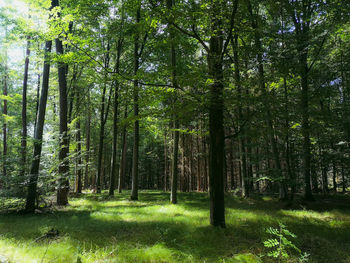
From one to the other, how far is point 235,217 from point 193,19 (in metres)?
6.28

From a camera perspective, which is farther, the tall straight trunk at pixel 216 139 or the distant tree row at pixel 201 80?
the distant tree row at pixel 201 80

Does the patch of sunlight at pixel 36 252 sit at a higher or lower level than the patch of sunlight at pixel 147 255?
higher

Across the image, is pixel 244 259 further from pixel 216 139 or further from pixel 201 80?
pixel 201 80

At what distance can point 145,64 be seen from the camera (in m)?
16.1

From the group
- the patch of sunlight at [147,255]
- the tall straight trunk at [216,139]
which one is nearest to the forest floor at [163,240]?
the patch of sunlight at [147,255]

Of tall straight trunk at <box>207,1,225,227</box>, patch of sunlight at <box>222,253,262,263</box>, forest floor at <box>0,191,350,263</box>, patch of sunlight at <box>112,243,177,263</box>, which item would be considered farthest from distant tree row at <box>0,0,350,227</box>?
patch of sunlight at <box>112,243,177,263</box>

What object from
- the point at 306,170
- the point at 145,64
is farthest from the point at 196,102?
the point at 145,64

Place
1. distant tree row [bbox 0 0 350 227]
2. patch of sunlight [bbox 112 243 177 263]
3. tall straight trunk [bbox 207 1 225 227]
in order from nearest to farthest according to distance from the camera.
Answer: patch of sunlight [bbox 112 243 177 263] < tall straight trunk [bbox 207 1 225 227] < distant tree row [bbox 0 0 350 227]

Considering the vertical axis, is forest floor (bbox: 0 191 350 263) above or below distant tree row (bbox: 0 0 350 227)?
below

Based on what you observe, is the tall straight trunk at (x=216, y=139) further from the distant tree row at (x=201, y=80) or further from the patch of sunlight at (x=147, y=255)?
the patch of sunlight at (x=147, y=255)

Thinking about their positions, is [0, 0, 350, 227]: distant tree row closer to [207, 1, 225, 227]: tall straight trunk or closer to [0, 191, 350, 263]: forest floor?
[207, 1, 225, 227]: tall straight trunk

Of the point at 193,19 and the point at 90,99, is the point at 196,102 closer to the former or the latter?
the point at 193,19

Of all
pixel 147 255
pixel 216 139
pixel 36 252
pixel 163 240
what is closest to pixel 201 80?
pixel 216 139

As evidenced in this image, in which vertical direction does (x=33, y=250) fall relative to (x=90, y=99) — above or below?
below
